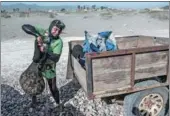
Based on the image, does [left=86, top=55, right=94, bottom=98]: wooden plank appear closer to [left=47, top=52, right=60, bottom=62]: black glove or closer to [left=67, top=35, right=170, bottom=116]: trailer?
[left=67, top=35, right=170, bottom=116]: trailer

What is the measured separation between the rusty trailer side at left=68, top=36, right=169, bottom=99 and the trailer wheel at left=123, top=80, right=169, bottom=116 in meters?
0.11

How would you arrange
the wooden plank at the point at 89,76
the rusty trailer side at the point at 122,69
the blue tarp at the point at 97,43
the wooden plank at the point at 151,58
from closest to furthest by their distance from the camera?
the wooden plank at the point at 89,76 < the rusty trailer side at the point at 122,69 < the wooden plank at the point at 151,58 < the blue tarp at the point at 97,43

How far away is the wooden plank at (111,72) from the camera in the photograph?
16.0 ft

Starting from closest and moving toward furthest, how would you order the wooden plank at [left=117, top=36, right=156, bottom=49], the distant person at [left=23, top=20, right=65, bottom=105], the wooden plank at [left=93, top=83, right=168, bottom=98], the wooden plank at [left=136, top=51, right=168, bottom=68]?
the wooden plank at [left=93, top=83, right=168, bottom=98] < the wooden plank at [left=136, top=51, right=168, bottom=68] < the distant person at [left=23, top=20, right=65, bottom=105] < the wooden plank at [left=117, top=36, right=156, bottom=49]

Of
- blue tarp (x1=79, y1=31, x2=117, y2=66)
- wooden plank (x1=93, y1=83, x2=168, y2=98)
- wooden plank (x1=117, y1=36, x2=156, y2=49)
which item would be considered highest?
blue tarp (x1=79, y1=31, x2=117, y2=66)

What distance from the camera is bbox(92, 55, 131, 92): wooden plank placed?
4.87 metres

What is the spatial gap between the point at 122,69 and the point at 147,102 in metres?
0.89

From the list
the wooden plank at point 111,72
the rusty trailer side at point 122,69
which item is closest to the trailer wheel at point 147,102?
the rusty trailer side at point 122,69

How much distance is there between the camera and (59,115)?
5969mm

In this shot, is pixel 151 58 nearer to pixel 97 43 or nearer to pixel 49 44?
pixel 97 43

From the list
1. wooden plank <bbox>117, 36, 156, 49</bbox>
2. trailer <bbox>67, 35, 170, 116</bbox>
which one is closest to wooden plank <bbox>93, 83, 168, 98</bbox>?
trailer <bbox>67, 35, 170, 116</bbox>

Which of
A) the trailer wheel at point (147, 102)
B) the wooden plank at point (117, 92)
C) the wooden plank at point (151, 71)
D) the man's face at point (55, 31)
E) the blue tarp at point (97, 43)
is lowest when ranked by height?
the trailer wheel at point (147, 102)

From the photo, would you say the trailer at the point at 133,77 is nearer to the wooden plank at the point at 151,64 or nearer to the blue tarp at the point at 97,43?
the wooden plank at the point at 151,64

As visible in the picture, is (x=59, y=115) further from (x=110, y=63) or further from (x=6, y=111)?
(x=110, y=63)
